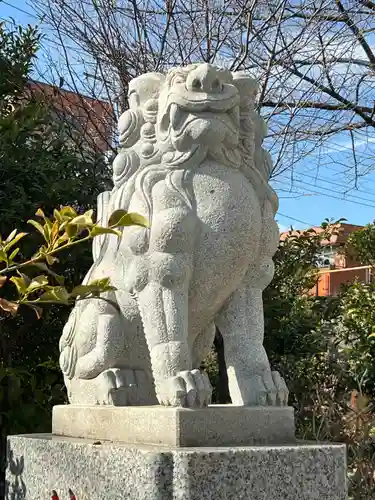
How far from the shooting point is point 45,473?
9.20ft

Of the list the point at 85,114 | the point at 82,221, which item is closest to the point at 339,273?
the point at 85,114

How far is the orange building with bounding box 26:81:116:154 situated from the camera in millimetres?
6461

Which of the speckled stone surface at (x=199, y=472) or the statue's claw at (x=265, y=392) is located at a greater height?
the statue's claw at (x=265, y=392)

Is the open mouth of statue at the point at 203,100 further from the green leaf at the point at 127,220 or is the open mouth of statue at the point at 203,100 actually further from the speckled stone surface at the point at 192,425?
the speckled stone surface at the point at 192,425

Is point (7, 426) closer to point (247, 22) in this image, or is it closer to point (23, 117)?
point (23, 117)

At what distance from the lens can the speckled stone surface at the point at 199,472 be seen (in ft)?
7.43

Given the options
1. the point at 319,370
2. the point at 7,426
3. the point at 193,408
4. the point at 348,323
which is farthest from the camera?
the point at 348,323

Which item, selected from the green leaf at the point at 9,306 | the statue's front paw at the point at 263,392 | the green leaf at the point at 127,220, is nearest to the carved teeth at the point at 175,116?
the green leaf at the point at 127,220

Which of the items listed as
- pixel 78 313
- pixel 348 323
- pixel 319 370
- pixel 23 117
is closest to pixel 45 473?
pixel 78 313

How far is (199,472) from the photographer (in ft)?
7.41

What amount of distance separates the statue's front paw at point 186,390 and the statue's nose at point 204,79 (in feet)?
3.48

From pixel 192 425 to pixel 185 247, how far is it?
64 cm

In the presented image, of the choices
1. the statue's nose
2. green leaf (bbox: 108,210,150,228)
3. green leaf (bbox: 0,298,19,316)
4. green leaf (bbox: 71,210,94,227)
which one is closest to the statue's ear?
the statue's nose

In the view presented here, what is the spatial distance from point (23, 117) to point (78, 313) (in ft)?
7.57
